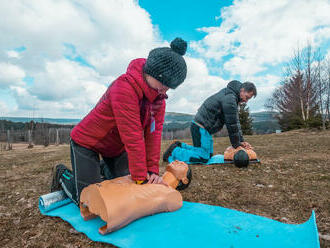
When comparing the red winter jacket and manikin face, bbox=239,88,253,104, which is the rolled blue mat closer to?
the red winter jacket

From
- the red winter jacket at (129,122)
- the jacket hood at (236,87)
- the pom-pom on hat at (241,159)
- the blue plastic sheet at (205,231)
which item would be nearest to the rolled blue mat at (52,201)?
the blue plastic sheet at (205,231)

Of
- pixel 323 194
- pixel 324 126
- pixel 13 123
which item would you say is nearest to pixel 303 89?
pixel 324 126

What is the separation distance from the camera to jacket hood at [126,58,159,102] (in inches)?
78.7

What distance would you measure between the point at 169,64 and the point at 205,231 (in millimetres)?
1420

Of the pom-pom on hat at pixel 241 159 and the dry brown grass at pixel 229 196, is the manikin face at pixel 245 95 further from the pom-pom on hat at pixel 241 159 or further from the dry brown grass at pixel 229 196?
the dry brown grass at pixel 229 196

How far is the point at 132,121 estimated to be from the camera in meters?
1.99

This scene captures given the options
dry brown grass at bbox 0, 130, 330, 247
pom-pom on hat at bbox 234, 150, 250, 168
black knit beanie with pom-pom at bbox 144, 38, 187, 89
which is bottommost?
dry brown grass at bbox 0, 130, 330, 247

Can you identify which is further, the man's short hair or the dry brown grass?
the man's short hair

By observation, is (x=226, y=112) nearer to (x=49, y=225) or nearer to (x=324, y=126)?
(x=49, y=225)

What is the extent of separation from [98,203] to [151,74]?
1.21 metres

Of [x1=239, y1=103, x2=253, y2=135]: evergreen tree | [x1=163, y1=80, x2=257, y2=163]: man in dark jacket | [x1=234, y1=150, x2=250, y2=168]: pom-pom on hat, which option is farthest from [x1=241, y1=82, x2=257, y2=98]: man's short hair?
[x1=239, y1=103, x2=253, y2=135]: evergreen tree

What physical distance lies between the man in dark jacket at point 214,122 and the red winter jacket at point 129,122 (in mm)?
2365

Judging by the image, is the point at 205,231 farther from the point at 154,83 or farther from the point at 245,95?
the point at 245,95

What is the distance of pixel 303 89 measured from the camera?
809 inches
